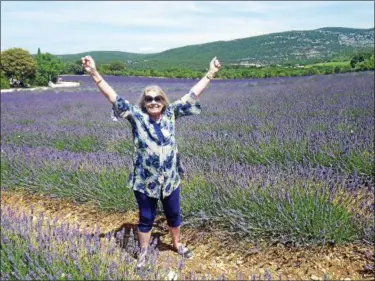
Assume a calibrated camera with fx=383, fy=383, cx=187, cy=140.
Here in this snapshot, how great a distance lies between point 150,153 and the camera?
2.43m

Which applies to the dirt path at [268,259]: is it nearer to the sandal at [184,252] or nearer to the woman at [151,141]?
the sandal at [184,252]

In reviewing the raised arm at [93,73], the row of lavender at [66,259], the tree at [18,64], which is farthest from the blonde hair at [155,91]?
the tree at [18,64]

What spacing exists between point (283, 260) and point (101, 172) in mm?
1993

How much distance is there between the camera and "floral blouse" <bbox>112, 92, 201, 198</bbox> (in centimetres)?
244

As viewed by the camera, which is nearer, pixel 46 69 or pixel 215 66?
pixel 215 66

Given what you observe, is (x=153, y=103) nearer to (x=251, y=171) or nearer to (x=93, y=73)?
(x=93, y=73)

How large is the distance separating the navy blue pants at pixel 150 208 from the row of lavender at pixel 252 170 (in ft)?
1.20

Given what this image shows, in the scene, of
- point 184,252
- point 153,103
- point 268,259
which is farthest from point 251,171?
point 153,103

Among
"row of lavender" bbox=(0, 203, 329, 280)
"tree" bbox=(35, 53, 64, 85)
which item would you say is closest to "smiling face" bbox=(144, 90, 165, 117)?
"row of lavender" bbox=(0, 203, 329, 280)

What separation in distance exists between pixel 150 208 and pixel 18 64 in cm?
2867

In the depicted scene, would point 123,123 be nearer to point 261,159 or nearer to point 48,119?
point 48,119

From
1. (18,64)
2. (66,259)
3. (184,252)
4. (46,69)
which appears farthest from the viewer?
(46,69)

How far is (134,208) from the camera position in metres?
3.54

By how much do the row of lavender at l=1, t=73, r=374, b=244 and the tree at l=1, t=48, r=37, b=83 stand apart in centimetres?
2289
